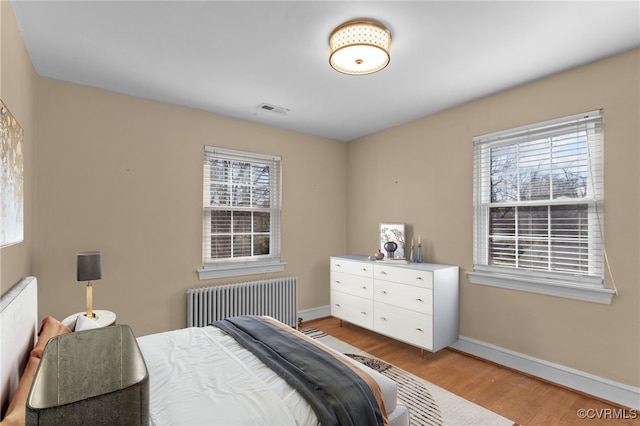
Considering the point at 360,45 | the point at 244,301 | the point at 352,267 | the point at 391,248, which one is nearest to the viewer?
the point at 360,45

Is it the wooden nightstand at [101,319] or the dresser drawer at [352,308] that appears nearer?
the wooden nightstand at [101,319]

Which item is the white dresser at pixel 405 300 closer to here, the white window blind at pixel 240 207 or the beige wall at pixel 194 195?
the beige wall at pixel 194 195

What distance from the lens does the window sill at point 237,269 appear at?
363cm

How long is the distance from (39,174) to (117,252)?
0.92 meters

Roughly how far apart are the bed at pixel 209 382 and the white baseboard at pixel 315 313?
7.47 ft

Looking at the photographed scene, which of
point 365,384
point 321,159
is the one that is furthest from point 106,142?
point 365,384

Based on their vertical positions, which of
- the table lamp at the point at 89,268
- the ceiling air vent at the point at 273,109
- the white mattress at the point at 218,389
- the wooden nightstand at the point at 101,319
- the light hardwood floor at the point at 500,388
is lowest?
the light hardwood floor at the point at 500,388

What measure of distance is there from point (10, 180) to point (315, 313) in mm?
3644

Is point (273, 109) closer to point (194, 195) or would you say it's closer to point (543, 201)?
point (194, 195)

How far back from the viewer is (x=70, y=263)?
2.89 m

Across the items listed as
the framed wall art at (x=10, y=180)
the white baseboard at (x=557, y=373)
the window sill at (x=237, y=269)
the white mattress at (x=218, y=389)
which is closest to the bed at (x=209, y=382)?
the white mattress at (x=218, y=389)

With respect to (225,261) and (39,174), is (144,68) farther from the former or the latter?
(225,261)

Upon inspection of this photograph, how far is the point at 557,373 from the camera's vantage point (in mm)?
2719

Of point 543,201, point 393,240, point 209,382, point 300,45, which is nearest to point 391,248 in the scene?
point 393,240
